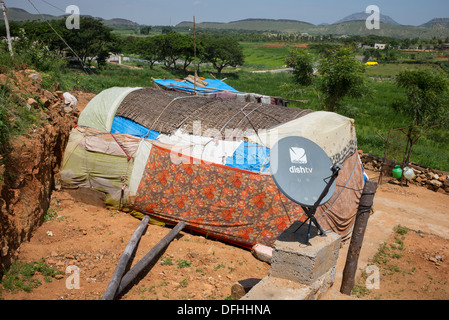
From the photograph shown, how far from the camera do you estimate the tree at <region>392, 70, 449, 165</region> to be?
13617 mm

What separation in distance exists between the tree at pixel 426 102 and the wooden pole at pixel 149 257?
9848 millimetres

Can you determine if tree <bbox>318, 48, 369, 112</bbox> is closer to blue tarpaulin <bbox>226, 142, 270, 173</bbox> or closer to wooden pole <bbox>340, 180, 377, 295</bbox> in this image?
blue tarpaulin <bbox>226, 142, 270, 173</bbox>

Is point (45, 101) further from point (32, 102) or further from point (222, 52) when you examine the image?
point (222, 52)

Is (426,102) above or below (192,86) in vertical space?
below

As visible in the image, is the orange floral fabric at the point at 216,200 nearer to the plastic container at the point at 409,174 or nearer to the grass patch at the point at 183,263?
the grass patch at the point at 183,263

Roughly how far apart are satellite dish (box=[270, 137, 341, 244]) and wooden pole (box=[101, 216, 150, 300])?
3.43 m

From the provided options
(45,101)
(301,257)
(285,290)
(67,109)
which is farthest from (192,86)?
(285,290)

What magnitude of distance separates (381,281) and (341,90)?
29.7 ft

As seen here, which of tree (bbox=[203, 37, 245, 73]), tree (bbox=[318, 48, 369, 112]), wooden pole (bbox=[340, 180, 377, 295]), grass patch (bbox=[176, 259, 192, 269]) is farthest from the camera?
tree (bbox=[203, 37, 245, 73])

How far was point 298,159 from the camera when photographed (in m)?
5.03

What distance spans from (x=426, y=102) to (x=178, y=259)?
38.0 feet

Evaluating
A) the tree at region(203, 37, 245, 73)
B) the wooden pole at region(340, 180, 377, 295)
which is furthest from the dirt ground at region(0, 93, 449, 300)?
the tree at region(203, 37, 245, 73)

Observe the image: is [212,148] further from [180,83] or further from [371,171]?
[180,83]

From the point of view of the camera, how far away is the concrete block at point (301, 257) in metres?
4.72
